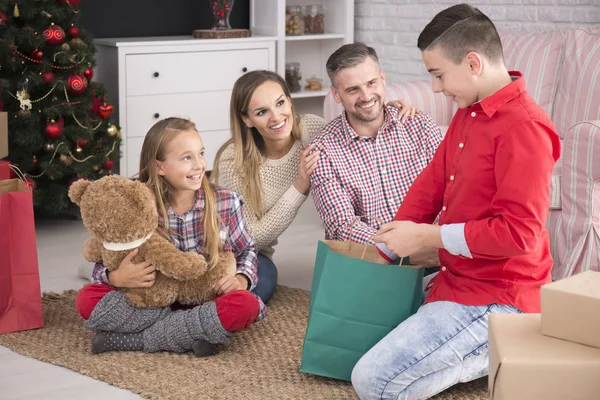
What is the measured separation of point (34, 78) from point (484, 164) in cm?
220

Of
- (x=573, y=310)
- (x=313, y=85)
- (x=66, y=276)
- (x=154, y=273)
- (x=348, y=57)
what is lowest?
(x=66, y=276)

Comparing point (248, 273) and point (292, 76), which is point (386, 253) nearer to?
point (248, 273)

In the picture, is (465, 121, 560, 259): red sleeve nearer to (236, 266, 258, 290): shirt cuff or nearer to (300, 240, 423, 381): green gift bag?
(300, 240, 423, 381): green gift bag

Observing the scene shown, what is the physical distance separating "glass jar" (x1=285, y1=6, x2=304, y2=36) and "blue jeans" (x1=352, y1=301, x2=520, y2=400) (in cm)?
312

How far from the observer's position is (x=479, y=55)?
78.2 inches

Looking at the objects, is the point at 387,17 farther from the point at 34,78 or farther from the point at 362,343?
the point at 362,343

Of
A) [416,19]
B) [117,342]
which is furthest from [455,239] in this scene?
[416,19]

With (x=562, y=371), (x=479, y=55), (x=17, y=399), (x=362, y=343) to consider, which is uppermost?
(x=479, y=55)

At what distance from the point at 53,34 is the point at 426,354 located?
7.43ft

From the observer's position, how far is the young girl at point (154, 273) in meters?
2.46

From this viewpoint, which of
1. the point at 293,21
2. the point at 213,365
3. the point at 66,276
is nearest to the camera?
the point at 213,365

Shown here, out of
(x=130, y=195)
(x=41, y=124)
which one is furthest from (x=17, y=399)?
(x=41, y=124)

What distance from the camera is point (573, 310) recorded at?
1.43 m

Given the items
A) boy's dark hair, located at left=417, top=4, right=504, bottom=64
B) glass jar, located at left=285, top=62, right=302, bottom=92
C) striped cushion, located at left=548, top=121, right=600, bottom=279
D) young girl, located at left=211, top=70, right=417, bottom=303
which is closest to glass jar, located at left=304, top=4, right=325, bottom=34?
glass jar, located at left=285, top=62, right=302, bottom=92
